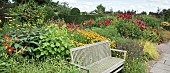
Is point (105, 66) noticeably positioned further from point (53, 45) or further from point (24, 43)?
point (24, 43)

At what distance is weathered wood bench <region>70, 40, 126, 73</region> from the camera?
3821 millimetres

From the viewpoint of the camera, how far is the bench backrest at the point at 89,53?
3.84 m

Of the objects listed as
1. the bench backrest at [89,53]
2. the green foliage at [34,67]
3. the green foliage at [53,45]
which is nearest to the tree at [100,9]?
the bench backrest at [89,53]

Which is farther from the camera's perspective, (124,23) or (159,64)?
(124,23)

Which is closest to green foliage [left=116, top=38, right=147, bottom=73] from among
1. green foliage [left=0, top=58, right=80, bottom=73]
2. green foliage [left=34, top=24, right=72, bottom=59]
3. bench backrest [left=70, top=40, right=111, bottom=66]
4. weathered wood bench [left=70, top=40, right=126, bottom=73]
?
weathered wood bench [left=70, top=40, right=126, bottom=73]

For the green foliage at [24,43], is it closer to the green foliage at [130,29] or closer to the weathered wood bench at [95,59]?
the weathered wood bench at [95,59]

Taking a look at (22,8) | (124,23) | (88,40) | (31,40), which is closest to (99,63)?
(88,40)

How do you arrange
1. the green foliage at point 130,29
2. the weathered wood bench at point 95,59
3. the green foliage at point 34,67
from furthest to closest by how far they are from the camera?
the green foliage at point 130,29, the weathered wood bench at point 95,59, the green foliage at point 34,67

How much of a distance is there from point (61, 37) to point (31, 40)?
1.79ft

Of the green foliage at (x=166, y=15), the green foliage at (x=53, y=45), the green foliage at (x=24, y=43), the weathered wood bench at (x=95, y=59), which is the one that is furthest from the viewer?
the green foliage at (x=166, y=15)

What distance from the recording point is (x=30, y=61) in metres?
3.50

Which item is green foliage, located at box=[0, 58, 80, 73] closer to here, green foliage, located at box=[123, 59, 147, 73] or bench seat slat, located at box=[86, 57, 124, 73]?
bench seat slat, located at box=[86, 57, 124, 73]

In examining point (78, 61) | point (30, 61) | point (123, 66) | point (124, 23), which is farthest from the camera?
point (124, 23)

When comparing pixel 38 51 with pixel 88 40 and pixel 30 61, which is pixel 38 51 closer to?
pixel 30 61
